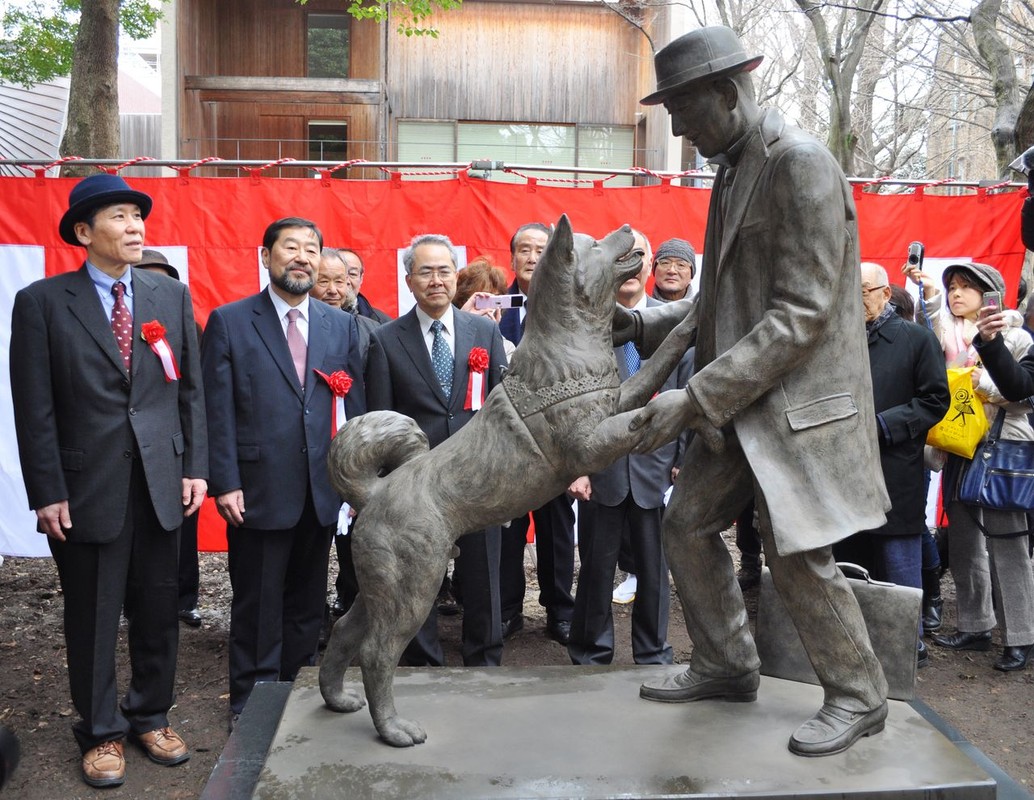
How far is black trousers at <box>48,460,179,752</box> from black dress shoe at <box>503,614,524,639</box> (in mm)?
2080

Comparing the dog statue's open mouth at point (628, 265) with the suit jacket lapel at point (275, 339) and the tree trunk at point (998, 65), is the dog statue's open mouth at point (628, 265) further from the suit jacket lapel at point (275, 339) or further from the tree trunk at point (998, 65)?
the tree trunk at point (998, 65)

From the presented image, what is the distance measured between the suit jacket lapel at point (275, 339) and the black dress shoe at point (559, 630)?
2.30 metres

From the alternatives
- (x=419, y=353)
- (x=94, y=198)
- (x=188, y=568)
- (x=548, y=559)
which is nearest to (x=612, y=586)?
(x=548, y=559)

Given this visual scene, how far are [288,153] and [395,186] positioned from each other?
9089mm

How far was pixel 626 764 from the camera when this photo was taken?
2887 millimetres

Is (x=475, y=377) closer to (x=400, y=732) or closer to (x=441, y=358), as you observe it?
(x=441, y=358)

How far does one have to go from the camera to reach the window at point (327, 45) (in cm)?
1520

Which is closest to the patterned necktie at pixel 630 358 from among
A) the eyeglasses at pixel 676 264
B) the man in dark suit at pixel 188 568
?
the eyeglasses at pixel 676 264

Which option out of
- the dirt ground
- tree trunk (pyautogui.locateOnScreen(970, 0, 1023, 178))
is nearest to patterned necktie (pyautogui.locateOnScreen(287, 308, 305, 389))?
the dirt ground

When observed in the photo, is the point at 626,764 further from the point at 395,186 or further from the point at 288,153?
the point at 288,153

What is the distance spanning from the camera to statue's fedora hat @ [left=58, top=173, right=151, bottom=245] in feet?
12.5

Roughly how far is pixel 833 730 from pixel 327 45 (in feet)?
47.9

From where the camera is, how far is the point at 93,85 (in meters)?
7.97

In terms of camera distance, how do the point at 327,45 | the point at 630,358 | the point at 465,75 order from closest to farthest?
1. the point at 630,358
2. the point at 327,45
3. the point at 465,75
